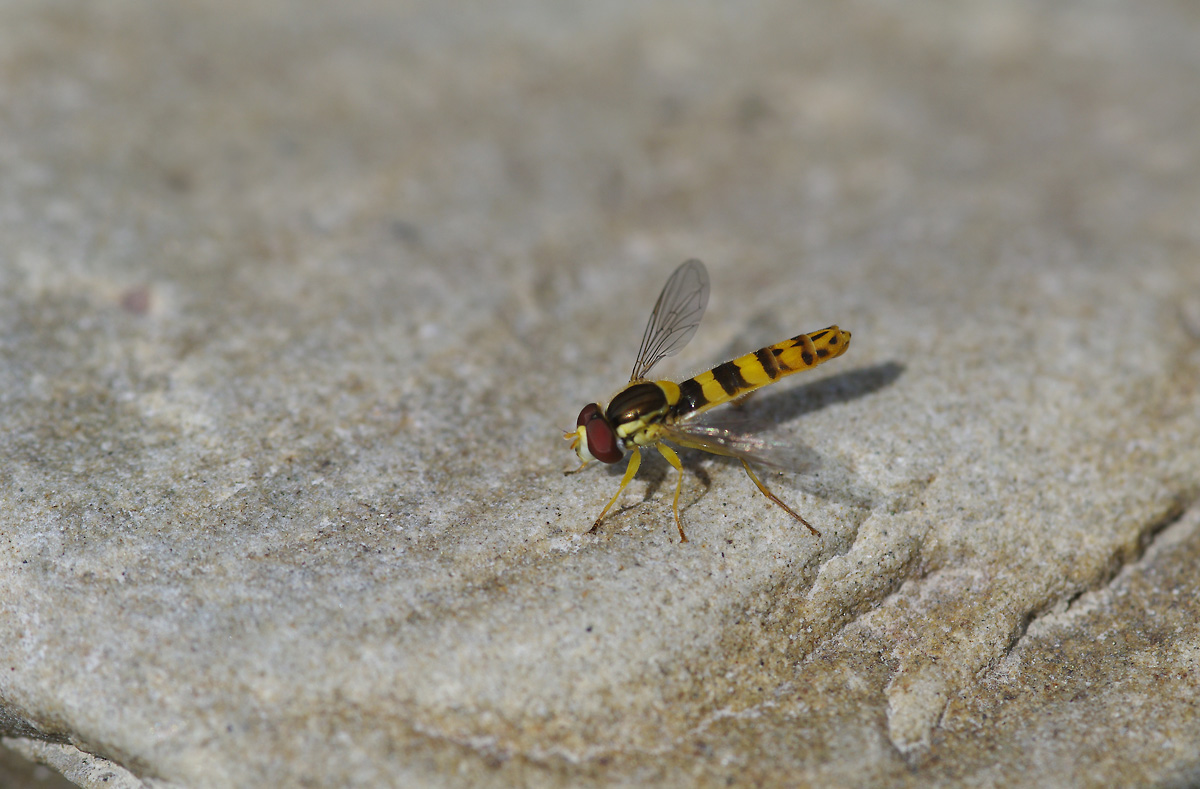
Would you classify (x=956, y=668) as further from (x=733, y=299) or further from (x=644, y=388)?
(x=733, y=299)

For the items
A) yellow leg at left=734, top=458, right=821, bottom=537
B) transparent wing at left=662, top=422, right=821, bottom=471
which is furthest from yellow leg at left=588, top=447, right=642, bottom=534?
yellow leg at left=734, top=458, right=821, bottom=537

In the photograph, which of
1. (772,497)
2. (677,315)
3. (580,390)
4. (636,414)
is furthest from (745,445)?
(580,390)

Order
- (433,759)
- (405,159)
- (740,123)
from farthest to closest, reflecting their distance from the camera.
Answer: (740,123) < (405,159) < (433,759)

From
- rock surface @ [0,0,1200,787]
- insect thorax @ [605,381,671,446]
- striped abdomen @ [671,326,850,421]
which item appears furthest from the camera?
striped abdomen @ [671,326,850,421]

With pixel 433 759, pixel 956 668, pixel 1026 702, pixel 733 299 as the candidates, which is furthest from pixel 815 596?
pixel 733 299

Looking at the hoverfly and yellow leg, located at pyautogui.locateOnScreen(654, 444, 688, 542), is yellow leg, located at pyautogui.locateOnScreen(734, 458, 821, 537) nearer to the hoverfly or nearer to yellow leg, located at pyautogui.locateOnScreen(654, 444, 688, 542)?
the hoverfly

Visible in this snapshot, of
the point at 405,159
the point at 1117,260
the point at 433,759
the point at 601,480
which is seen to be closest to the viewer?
the point at 433,759

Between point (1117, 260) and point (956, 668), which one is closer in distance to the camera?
point (956, 668)
